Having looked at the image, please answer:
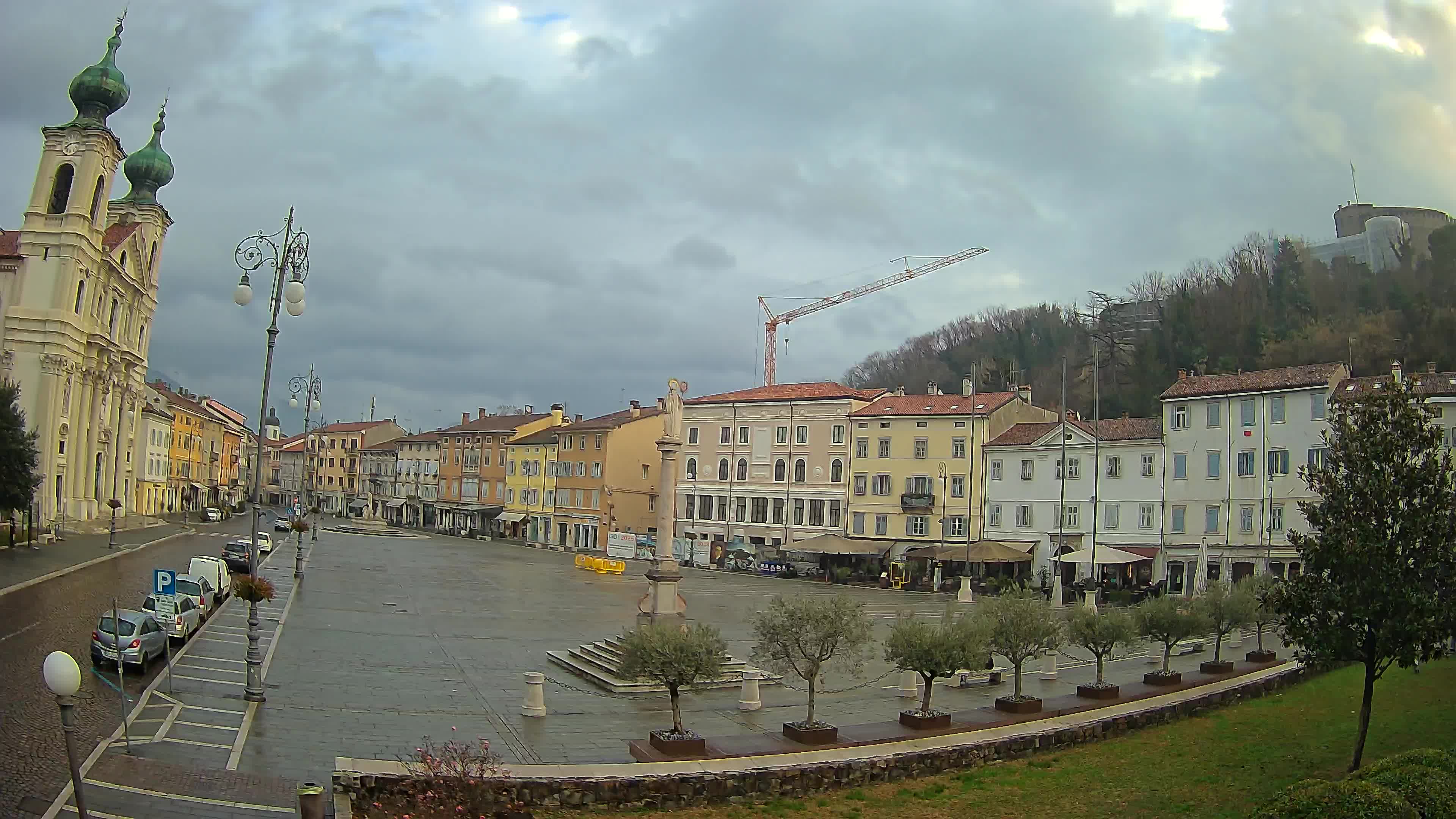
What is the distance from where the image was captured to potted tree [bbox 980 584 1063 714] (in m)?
20.2

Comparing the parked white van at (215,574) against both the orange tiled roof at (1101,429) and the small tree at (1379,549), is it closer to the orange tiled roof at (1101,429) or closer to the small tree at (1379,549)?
the small tree at (1379,549)

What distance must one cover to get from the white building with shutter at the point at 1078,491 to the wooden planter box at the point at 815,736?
38.3 meters

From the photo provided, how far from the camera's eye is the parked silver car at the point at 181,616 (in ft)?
80.8

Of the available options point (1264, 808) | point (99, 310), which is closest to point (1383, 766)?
point (1264, 808)

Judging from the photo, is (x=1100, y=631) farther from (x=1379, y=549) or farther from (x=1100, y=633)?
(x=1379, y=549)

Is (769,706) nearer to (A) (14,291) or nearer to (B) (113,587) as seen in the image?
(B) (113,587)

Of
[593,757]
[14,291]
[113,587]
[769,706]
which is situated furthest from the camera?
[14,291]

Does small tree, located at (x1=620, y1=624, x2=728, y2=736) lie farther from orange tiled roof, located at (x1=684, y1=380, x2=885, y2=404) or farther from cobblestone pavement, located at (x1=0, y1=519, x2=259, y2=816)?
orange tiled roof, located at (x1=684, y1=380, x2=885, y2=404)

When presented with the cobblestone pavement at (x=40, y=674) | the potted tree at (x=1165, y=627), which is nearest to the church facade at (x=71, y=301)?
the cobblestone pavement at (x=40, y=674)

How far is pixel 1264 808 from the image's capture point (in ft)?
32.4

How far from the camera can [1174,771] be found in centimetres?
1639

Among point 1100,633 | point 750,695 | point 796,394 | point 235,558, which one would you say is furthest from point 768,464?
point 750,695

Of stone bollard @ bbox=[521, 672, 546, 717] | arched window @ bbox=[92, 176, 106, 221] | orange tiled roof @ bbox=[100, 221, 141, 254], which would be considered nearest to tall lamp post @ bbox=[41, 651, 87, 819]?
stone bollard @ bbox=[521, 672, 546, 717]

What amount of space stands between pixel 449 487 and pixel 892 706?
92463mm
